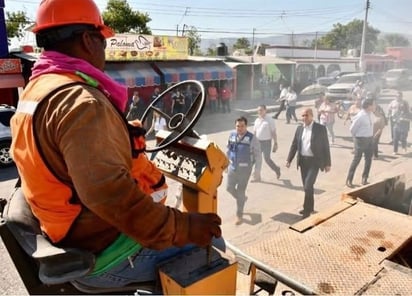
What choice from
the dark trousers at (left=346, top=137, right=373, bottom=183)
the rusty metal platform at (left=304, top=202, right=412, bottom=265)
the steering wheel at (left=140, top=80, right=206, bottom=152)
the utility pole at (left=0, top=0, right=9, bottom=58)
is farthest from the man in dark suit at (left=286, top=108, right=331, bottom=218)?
the utility pole at (left=0, top=0, right=9, bottom=58)

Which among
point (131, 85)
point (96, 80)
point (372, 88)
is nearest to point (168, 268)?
point (96, 80)

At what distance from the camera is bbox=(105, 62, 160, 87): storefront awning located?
17.1m

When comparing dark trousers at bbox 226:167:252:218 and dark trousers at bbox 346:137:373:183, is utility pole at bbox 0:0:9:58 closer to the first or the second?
dark trousers at bbox 226:167:252:218

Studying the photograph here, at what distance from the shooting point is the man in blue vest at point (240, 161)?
6.73 meters

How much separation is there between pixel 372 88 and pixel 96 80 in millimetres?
27562

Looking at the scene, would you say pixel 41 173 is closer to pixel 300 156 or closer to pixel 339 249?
pixel 339 249

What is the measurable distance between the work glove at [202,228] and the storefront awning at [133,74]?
1592 centimetres

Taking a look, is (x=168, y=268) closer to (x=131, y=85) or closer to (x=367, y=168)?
(x=367, y=168)

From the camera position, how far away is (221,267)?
191 centimetres

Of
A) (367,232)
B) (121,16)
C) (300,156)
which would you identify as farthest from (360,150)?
(121,16)

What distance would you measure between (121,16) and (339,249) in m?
29.3

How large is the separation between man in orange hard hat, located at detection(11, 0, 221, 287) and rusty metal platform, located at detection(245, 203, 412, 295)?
122 cm

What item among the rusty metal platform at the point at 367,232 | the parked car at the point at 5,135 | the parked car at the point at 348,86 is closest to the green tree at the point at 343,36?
the parked car at the point at 348,86

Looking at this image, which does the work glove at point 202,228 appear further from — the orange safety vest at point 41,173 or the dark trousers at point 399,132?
the dark trousers at point 399,132
